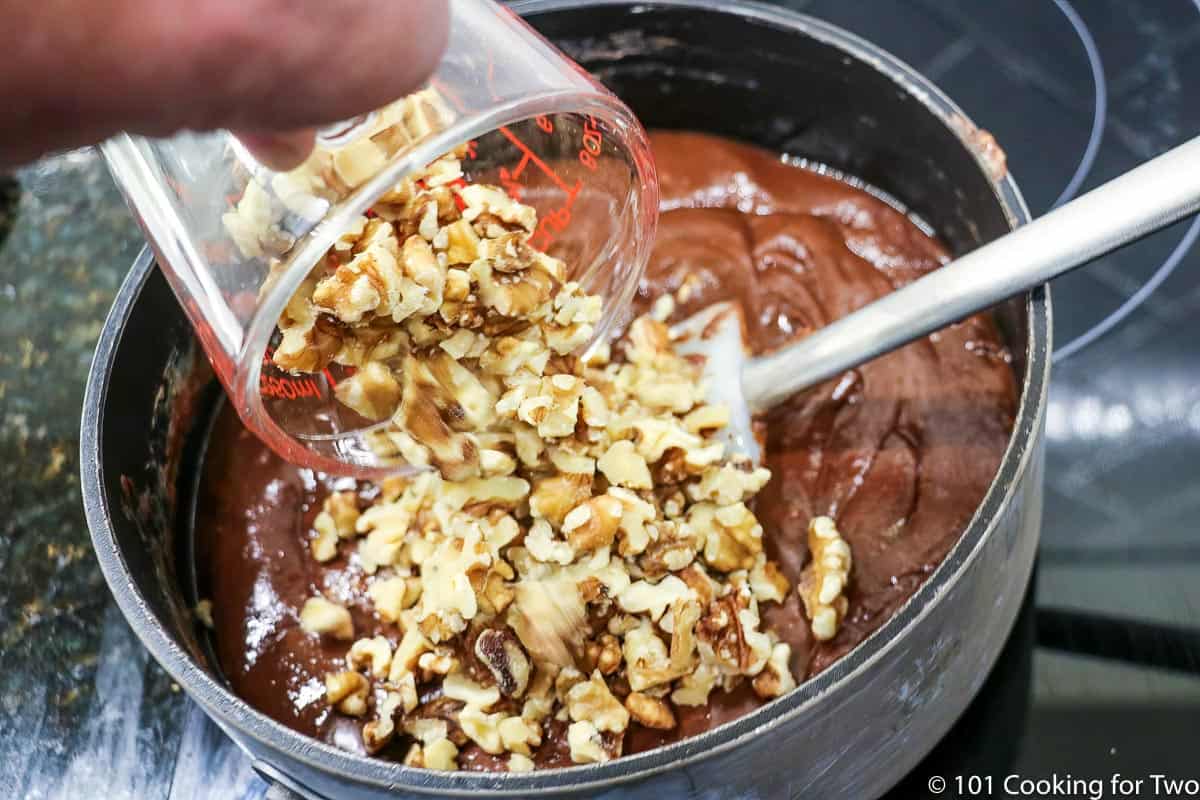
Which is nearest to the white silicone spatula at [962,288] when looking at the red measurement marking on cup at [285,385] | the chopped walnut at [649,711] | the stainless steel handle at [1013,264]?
the stainless steel handle at [1013,264]

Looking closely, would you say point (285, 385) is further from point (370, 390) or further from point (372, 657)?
point (372, 657)

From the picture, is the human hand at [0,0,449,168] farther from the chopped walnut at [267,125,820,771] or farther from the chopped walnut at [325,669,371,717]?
the chopped walnut at [325,669,371,717]

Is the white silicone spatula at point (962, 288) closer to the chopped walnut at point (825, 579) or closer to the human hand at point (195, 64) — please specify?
the chopped walnut at point (825, 579)

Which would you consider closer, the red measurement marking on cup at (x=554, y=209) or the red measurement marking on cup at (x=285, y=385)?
the red measurement marking on cup at (x=285, y=385)

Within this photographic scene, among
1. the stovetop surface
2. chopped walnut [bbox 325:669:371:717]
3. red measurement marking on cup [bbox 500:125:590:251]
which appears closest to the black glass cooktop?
the stovetop surface

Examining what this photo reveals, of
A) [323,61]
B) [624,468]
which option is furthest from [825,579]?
[323,61]

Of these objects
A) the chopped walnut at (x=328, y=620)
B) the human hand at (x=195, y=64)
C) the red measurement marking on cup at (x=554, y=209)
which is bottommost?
the chopped walnut at (x=328, y=620)

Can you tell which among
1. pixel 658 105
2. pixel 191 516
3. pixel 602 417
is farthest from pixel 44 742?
pixel 658 105
